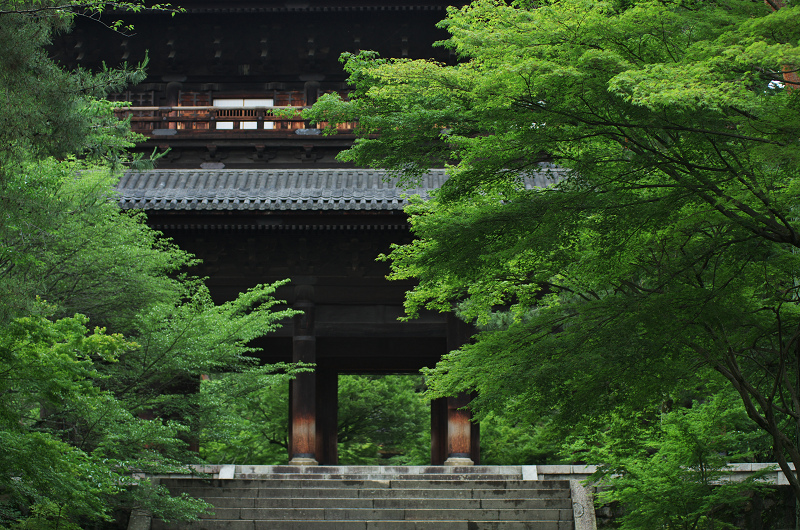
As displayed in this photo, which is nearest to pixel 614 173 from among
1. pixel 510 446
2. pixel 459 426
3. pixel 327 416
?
pixel 459 426

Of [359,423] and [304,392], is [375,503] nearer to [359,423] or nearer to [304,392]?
[304,392]

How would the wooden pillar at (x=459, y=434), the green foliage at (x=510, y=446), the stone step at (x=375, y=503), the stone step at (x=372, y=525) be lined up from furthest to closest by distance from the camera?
the green foliage at (x=510, y=446) → the wooden pillar at (x=459, y=434) → the stone step at (x=375, y=503) → the stone step at (x=372, y=525)

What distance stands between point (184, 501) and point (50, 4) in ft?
20.2

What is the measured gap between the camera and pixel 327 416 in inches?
829

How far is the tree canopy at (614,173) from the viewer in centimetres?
588

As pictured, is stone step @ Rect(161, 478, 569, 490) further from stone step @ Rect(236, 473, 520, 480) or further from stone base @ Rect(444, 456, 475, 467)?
stone base @ Rect(444, 456, 475, 467)

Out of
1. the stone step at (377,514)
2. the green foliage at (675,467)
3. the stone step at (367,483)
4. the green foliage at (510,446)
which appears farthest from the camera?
the green foliage at (510,446)

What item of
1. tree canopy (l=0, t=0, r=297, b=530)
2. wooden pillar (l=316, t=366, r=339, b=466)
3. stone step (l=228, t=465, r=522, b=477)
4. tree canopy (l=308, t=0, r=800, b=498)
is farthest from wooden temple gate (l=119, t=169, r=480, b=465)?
tree canopy (l=308, t=0, r=800, b=498)

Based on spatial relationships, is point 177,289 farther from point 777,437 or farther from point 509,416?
point 777,437

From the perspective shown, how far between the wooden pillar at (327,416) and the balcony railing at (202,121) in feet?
21.9

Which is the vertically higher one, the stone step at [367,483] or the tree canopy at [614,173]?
the tree canopy at [614,173]

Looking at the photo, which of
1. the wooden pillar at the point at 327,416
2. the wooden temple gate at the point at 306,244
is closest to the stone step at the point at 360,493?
the wooden temple gate at the point at 306,244

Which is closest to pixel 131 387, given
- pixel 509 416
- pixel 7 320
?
pixel 7 320

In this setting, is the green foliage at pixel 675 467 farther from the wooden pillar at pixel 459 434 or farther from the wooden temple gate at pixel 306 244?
the wooden temple gate at pixel 306 244
